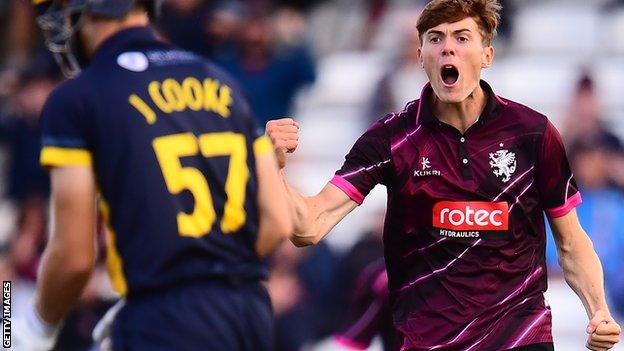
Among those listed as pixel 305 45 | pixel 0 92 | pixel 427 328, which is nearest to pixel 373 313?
pixel 427 328

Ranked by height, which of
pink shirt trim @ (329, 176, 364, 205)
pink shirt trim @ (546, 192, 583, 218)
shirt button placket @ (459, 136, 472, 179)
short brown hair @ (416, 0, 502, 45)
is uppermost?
short brown hair @ (416, 0, 502, 45)

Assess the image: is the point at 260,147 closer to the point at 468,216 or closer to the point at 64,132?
the point at 64,132

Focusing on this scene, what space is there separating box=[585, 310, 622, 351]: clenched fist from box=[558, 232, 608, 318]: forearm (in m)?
0.08

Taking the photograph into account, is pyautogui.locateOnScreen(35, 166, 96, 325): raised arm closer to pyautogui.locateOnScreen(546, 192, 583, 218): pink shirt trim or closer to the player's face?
the player's face

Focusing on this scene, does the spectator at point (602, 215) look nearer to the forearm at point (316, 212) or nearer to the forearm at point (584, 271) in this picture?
the forearm at point (584, 271)

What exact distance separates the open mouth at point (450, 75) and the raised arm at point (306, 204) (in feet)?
1.90

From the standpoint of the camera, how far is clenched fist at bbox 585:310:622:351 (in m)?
5.49

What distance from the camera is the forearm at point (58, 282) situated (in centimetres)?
409

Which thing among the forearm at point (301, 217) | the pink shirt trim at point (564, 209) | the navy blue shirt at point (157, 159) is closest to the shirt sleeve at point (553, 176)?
the pink shirt trim at point (564, 209)

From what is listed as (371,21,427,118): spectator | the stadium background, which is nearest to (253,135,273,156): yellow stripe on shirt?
the stadium background

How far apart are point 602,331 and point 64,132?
2.36 metres

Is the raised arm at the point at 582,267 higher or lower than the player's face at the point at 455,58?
lower

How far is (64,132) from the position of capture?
4.03 meters

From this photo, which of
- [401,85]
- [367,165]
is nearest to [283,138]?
[367,165]
